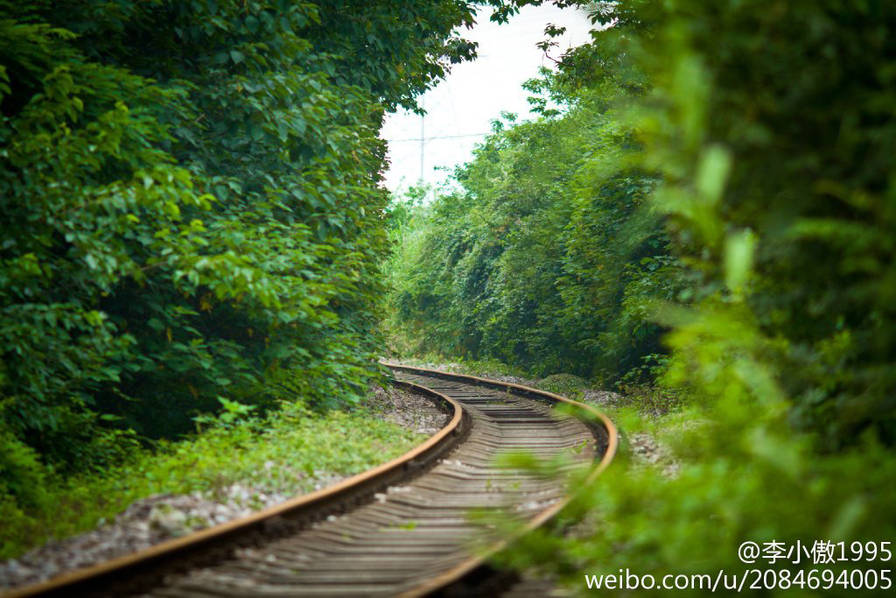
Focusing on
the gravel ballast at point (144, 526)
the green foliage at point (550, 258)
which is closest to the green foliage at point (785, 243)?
the gravel ballast at point (144, 526)

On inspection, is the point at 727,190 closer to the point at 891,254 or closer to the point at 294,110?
the point at 891,254

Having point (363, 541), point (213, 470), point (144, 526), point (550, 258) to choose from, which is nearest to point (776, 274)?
point (363, 541)

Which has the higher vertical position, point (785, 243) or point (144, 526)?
point (785, 243)

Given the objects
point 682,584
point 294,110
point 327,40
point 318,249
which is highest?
point 327,40

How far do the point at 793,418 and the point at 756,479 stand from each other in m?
0.92

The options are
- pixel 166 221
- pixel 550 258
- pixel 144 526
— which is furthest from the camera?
pixel 550 258

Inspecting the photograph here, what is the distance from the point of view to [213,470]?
243 inches

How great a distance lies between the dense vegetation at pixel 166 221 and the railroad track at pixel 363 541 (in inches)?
102

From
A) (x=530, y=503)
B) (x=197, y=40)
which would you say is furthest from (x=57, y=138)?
(x=530, y=503)

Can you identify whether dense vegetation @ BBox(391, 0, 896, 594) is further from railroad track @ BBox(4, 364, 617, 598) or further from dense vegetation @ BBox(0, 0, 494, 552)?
dense vegetation @ BBox(0, 0, 494, 552)

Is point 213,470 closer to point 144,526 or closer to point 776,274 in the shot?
point 144,526

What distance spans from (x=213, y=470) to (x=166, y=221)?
135 inches

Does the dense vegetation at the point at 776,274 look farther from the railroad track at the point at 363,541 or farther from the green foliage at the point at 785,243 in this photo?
the railroad track at the point at 363,541

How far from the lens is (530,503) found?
5996 millimetres
